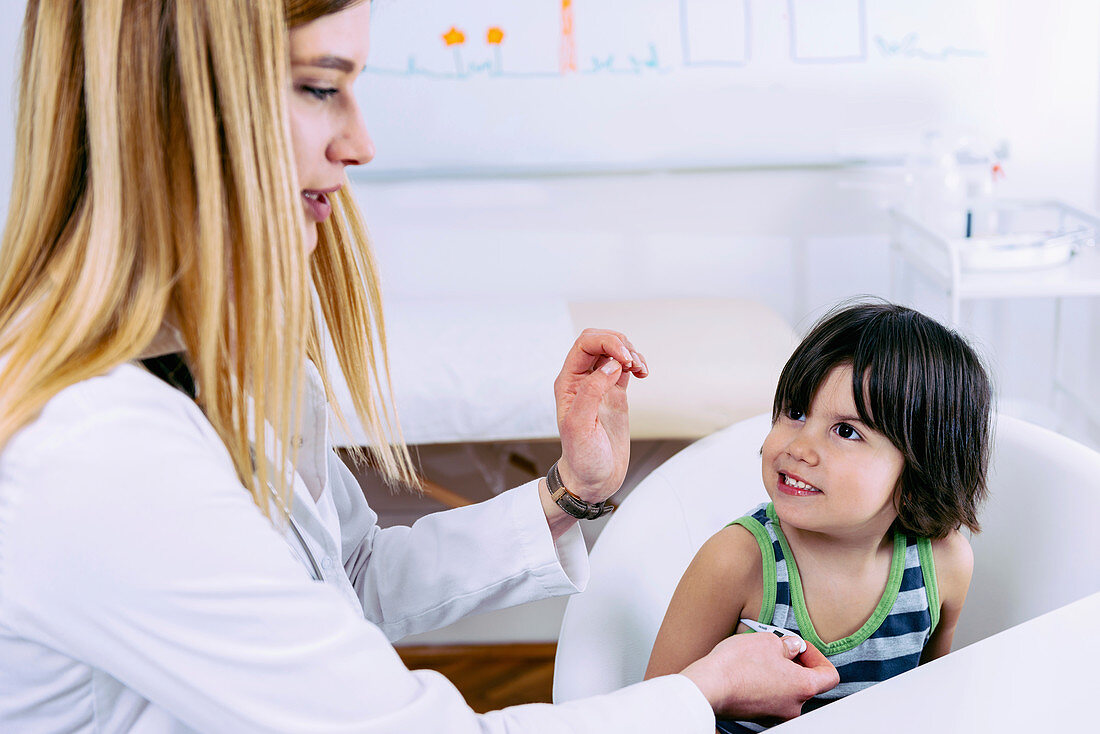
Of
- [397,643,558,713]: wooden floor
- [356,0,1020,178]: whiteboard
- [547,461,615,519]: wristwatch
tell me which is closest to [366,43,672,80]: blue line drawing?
[356,0,1020,178]: whiteboard

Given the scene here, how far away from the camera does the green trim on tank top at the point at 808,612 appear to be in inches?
39.4

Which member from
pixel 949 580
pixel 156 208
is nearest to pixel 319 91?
pixel 156 208

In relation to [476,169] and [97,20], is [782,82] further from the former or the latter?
[97,20]

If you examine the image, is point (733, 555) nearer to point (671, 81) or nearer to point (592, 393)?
point (592, 393)

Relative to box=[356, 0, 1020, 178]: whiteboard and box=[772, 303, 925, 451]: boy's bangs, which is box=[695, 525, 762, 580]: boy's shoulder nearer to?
box=[772, 303, 925, 451]: boy's bangs

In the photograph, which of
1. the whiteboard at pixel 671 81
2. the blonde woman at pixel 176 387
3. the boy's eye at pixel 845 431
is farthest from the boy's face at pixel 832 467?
the whiteboard at pixel 671 81

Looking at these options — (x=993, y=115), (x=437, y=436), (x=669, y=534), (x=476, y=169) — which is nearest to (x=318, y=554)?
(x=669, y=534)

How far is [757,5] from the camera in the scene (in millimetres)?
2373

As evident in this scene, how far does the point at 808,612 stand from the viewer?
101cm

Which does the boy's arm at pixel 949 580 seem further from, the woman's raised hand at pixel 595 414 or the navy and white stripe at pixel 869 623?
the woman's raised hand at pixel 595 414

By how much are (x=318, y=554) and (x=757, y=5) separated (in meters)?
1.97

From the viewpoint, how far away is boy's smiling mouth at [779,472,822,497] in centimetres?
97

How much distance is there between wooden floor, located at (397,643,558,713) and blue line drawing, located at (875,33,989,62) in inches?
62.1

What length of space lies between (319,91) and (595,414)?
373 mm
